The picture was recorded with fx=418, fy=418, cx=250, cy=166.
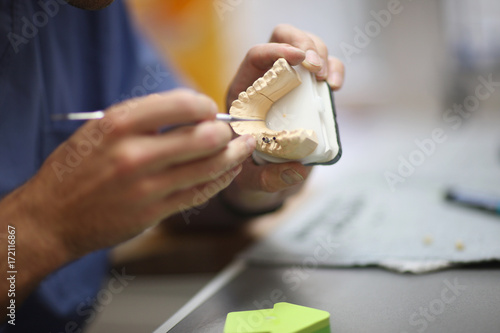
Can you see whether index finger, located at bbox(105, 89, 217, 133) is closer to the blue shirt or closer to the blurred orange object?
the blue shirt

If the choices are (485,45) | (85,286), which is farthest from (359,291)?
(485,45)

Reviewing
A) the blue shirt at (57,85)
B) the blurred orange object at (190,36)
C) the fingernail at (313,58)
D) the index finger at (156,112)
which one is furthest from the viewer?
the blurred orange object at (190,36)

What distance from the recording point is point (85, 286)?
3.14 feet

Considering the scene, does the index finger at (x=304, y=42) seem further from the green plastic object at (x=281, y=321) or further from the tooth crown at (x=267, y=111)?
the green plastic object at (x=281, y=321)

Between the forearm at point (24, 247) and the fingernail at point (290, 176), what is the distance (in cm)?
33

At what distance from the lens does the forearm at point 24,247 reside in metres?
0.47

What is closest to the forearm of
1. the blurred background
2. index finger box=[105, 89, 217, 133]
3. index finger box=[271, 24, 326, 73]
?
Result: index finger box=[105, 89, 217, 133]

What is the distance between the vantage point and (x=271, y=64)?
26.3 inches

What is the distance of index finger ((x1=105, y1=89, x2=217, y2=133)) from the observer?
401 mm

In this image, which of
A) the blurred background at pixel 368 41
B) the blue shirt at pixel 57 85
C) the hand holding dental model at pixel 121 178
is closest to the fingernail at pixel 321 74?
the hand holding dental model at pixel 121 178

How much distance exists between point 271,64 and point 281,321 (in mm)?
387

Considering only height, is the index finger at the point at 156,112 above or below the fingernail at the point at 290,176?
above

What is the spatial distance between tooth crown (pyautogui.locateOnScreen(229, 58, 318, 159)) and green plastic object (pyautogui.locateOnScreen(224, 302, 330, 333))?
210mm

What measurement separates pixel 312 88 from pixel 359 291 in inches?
12.2
